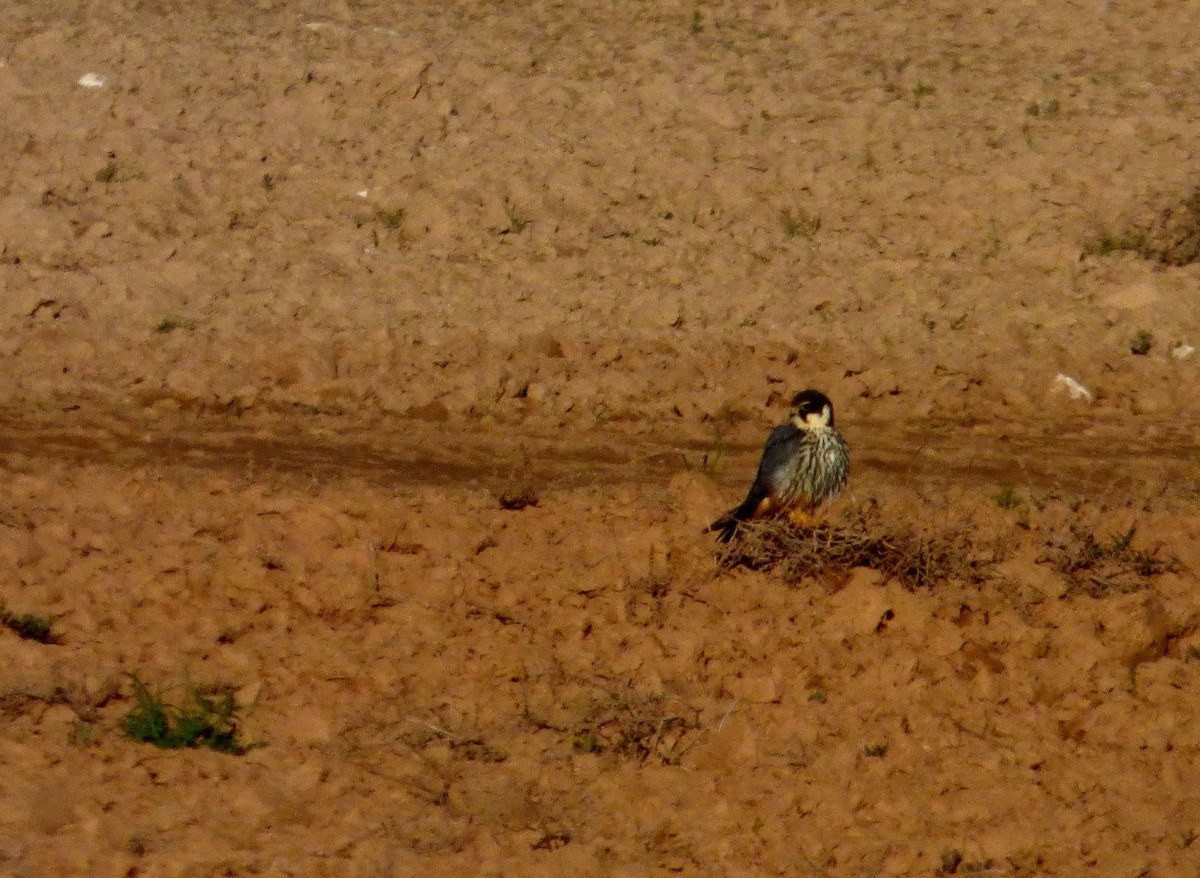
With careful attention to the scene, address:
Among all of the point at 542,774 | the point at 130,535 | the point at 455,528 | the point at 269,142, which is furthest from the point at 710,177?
the point at 542,774

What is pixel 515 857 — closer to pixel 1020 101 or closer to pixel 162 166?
pixel 162 166

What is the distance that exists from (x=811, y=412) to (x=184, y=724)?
9.89ft

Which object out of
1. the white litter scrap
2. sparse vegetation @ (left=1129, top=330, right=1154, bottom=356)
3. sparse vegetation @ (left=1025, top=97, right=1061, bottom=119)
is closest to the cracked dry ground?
the white litter scrap

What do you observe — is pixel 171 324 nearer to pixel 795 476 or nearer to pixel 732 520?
pixel 732 520

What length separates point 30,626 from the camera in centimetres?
692

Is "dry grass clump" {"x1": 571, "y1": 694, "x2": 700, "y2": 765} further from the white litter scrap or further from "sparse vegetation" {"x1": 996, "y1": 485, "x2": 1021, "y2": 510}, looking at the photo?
the white litter scrap

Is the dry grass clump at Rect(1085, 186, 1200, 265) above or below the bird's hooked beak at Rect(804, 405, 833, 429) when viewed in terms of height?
above

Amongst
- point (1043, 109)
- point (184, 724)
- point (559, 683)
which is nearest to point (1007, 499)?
point (559, 683)

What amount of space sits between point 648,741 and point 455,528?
5.06 feet

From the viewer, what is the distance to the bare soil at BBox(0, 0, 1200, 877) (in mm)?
6492

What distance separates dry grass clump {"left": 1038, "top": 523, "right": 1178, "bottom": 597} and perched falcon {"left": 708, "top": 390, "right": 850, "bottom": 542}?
90cm

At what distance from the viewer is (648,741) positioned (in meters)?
6.76

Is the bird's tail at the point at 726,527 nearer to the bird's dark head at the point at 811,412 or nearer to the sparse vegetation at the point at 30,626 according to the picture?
the bird's dark head at the point at 811,412

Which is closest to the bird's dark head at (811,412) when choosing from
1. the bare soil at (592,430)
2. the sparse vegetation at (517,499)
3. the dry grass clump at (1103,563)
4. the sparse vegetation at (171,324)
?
the bare soil at (592,430)
